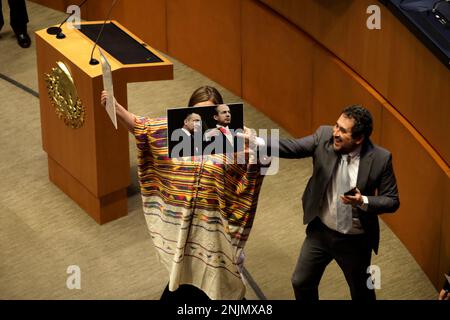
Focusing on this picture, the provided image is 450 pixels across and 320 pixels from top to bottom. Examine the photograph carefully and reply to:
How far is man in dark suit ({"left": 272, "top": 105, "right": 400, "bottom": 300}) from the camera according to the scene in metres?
4.73

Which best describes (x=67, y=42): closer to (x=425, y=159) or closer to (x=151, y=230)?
(x=151, y=230)

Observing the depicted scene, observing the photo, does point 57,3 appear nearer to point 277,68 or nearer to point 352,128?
point 277,68

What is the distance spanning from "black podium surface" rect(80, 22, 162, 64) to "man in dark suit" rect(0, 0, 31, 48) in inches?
67.9

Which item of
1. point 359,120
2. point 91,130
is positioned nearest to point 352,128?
point 359,120

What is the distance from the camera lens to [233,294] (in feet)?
17.2

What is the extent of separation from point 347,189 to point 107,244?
178cm

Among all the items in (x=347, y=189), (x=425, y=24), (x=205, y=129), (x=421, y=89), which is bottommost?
(x=347, y=189)

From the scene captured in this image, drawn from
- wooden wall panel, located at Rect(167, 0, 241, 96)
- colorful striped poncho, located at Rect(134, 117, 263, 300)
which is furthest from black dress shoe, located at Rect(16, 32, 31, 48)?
colorful striped poncho, located at Rect(134, 117, 263, 300)

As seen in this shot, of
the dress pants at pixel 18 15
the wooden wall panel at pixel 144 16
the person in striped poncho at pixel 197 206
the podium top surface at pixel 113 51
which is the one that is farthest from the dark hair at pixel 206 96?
the dress pants at pixel 18 15

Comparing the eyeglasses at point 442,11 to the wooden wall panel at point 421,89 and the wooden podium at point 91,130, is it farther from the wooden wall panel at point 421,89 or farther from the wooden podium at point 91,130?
the wooden podium at point 91,130

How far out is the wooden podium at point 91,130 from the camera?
235 inches

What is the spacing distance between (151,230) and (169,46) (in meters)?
3.08

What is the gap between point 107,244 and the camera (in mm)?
6125

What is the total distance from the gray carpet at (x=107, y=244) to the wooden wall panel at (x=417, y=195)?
10 centimetres
